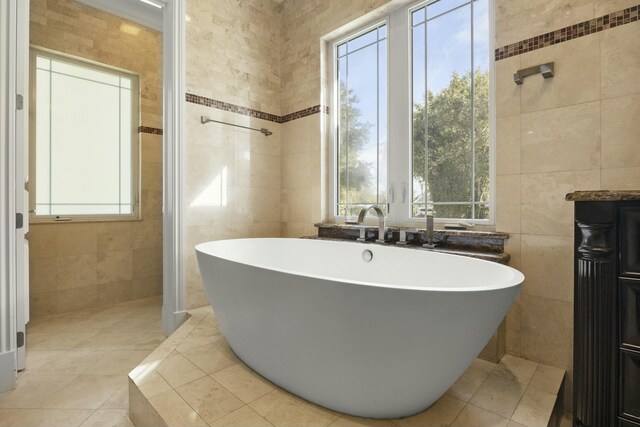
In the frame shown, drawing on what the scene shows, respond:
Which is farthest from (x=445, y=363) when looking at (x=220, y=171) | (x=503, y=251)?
(x=220, y=171)

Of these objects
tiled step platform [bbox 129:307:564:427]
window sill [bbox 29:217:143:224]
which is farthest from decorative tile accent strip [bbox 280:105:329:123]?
tiled step platform [bbox 129:307:564:427]

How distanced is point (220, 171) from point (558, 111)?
227cm

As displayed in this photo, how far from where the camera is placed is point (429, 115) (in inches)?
88.2

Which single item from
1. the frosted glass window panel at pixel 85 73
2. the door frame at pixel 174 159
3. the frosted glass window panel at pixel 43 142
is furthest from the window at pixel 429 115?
the frosted glass window panel at pixel 43 142

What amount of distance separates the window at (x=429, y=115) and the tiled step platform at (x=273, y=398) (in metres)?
0.87

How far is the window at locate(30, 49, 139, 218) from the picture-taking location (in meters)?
2.83

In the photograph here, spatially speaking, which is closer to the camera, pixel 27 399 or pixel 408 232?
pixel 27 399

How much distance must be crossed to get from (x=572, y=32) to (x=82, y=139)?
3740 mm

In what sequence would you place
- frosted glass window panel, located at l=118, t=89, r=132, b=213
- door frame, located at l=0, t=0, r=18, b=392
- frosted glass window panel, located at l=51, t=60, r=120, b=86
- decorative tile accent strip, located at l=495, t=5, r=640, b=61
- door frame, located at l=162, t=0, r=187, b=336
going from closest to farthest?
decorative tile accent strip, located at l=495, t=5, r=640, b=61 → door frame, located at l=0, t=0, r=18, b=392 → door frame, located at l=162, t=0, r=187, b=336 → frosted glass window panel, located at l=51, t=60, r=120, b=86 → frosted glass window panel, located at l=118, t=89, r=132, b=213

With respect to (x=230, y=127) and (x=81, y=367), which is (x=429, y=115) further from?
(x=81, y=367)

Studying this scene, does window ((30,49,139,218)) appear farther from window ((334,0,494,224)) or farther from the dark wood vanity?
the dark wood vanity

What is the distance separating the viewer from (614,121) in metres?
1.48

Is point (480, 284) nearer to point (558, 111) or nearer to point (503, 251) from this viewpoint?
point (503, 251)

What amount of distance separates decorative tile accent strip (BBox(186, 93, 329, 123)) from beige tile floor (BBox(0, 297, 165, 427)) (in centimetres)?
180
